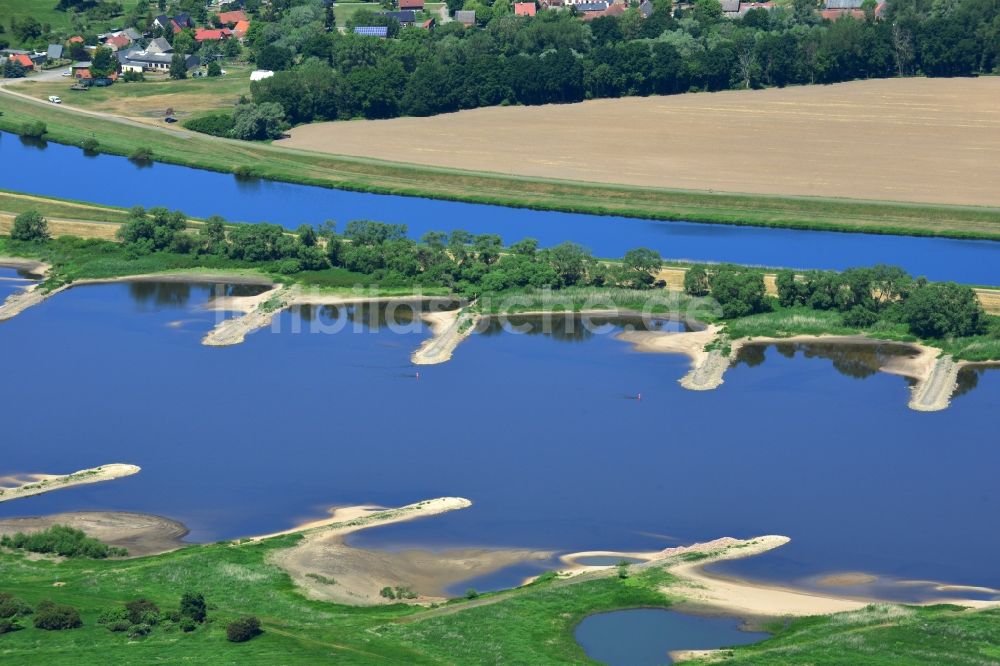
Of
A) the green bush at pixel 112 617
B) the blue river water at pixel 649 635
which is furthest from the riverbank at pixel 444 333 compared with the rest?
the green bush at pixel 112 617

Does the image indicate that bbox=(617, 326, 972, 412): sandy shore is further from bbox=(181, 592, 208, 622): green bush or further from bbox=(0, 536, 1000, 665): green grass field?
bbox=(181, 592, 208, 622): green bush

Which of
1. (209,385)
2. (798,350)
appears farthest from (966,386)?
(209,385)

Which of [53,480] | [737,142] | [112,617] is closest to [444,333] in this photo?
[53,480]

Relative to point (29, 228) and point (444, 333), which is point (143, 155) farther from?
point (444, 333)

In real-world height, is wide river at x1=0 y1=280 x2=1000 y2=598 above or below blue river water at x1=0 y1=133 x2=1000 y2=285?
below

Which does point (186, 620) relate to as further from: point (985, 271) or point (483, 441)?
point (985, 271)

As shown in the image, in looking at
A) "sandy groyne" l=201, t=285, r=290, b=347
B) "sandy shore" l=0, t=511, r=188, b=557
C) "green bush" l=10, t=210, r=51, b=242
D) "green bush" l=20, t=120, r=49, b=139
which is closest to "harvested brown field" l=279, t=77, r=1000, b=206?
"green bush" l=20, t=120, r=49, b=139
